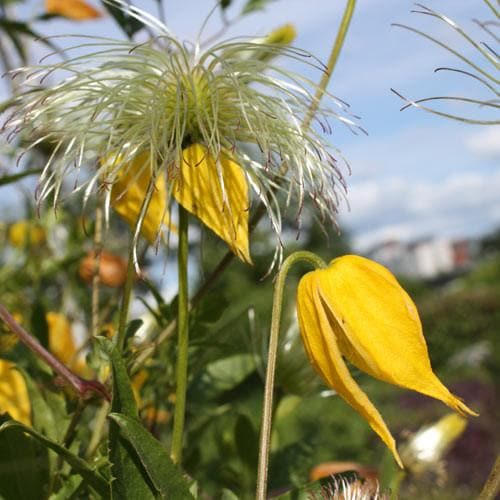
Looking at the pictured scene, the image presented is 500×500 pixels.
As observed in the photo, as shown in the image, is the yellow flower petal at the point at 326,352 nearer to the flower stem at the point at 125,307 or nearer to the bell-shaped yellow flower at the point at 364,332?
the bell-shaped yellow flower at the point at 364,332

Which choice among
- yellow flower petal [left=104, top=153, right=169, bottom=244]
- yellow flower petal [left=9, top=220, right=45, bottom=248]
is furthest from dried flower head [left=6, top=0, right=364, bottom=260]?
yellow flower petal [left=9, top=220, right=45, bottom=248]

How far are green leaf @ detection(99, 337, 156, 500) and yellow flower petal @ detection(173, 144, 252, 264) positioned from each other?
13 cm

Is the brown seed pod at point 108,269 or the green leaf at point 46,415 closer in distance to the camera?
the green leaf at point 46,415

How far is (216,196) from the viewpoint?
609 millimetres

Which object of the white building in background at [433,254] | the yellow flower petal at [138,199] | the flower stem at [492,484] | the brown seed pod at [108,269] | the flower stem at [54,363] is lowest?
the white building in background at [433,254]

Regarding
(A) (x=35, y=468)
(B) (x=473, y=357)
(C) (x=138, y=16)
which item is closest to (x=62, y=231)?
(C) (x=138, y=16)

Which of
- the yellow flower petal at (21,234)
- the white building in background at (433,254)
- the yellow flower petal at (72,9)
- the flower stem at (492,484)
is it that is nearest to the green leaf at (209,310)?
the flower stem at (492,484)

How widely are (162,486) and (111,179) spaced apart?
0.24 meters

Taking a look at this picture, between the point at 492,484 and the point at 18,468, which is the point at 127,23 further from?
the point at 492,484

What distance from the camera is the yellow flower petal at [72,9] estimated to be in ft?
4.75

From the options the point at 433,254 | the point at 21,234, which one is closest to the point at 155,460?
the point at 21,234

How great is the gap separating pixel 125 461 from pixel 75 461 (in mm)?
38

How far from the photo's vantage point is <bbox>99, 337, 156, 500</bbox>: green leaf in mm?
509

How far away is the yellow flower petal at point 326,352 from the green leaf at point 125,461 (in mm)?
110
